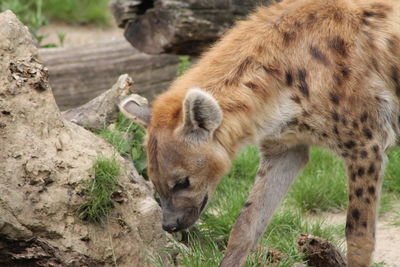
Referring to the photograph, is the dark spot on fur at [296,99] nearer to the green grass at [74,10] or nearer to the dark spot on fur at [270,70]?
the dark spot on fur at [270,70]

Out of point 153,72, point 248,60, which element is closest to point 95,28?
point 153,72

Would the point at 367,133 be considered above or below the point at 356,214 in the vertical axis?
above

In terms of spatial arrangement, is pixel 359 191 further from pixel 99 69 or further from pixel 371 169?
pixel 99 69

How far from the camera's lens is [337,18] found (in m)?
5.21

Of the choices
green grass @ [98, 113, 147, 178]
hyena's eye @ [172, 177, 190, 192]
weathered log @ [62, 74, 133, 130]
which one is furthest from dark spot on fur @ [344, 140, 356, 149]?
weathered log @ [62, 74, 133, 130]

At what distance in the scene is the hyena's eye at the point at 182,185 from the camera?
16.5ft

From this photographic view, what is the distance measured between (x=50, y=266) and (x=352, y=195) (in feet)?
6.14

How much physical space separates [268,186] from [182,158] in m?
0.78

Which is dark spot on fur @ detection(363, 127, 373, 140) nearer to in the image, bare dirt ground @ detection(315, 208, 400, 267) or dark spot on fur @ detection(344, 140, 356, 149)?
dark spot on fur @ detection(344, 140, 356, 149)

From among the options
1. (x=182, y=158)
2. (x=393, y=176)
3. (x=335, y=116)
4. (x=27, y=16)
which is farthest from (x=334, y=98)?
(x=27, y=16)

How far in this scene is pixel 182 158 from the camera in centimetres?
497

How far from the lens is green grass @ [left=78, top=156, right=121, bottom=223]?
206 inches

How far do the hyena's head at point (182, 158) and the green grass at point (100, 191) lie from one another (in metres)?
0.38

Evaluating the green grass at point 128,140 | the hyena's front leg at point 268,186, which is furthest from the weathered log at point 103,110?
the hyena's front leg at point 268,186
